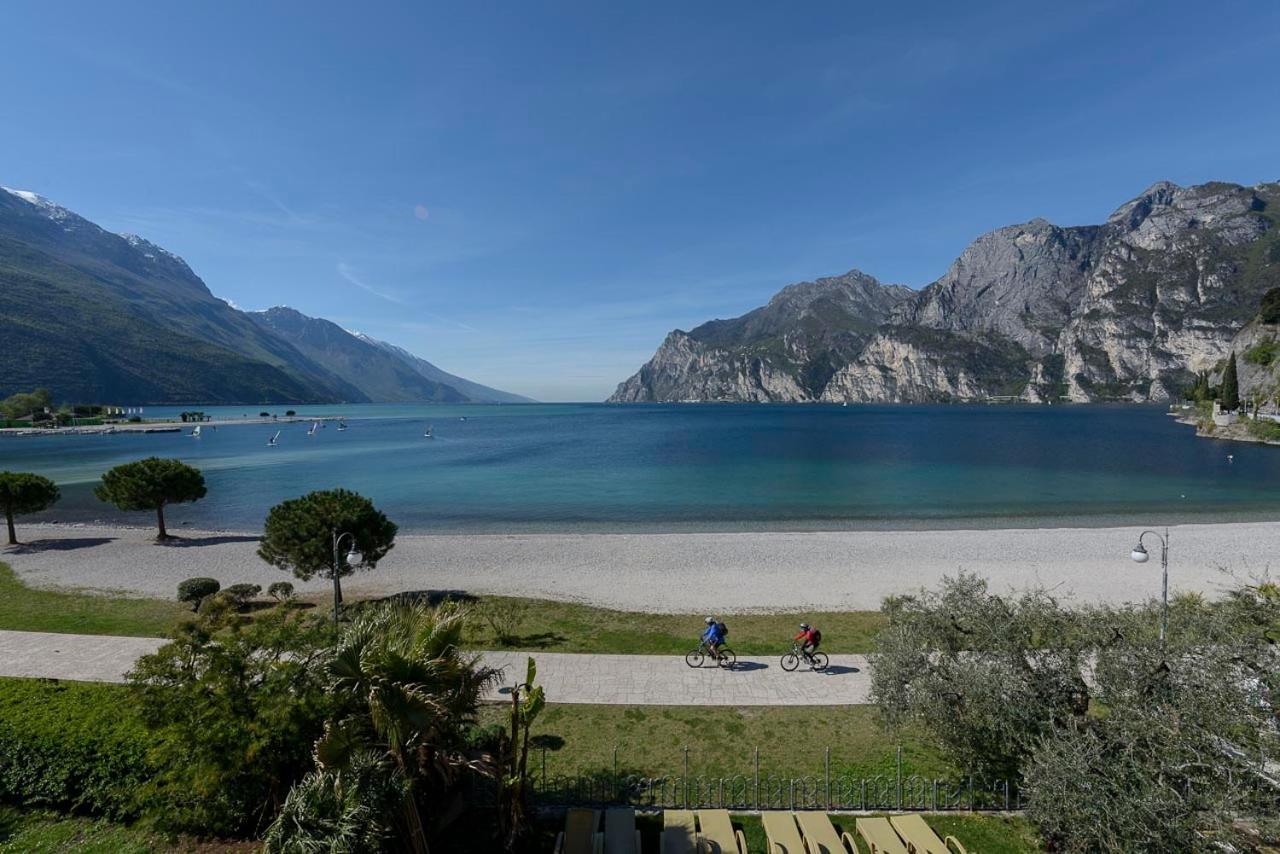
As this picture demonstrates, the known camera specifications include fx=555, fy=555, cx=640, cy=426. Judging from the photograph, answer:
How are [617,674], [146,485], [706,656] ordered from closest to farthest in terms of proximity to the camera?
[617,674] → [706,656] → [146,485]

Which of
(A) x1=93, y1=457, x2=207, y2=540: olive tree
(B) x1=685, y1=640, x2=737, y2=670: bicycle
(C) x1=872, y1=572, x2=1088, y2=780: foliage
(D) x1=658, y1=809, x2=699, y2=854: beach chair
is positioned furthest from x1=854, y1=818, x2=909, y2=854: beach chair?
(A) x1=93, y1=457, x2=207, y2=540: olive tree

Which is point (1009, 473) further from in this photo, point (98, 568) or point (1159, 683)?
point (98, 568)

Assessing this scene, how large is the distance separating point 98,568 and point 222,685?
2948 centimetres

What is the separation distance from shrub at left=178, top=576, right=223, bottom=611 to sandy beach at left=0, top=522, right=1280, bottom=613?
344 centimetres

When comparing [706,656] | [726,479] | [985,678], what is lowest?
[706,656]

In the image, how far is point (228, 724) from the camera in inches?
287

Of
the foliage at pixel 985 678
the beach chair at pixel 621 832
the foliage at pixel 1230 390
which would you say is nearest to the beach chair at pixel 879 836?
the foliage at pixel 985 678

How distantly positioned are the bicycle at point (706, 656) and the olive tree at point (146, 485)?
3143cm

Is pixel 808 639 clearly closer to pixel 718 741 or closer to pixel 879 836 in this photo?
pixel 718 741

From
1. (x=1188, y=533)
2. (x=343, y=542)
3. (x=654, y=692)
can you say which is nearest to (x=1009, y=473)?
(x=1188, y=533)

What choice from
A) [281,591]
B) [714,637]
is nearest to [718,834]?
[714,637]

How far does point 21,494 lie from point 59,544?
3445mm

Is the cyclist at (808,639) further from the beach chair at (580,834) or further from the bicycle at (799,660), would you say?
the beach chair at (580,834)

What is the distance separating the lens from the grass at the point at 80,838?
809 centimetres
